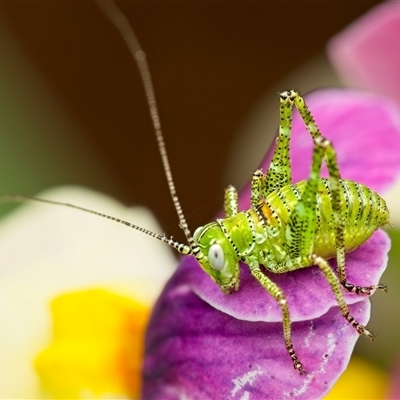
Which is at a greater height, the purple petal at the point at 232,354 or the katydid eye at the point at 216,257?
the katydid eye at the point at 216,257

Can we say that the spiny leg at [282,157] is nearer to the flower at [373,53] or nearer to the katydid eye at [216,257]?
the katydid eye at [216,257]

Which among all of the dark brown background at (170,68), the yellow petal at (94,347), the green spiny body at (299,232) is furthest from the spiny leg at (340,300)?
the dark brown background at (170,68)

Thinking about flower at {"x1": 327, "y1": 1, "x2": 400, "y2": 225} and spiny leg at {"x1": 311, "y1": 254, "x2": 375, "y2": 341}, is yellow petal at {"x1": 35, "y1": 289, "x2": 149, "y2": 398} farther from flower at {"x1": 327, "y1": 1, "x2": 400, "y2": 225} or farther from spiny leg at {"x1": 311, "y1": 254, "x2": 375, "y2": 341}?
flower at {"x1": 327, "y1": 1, "x2": 400, "y2": 225}

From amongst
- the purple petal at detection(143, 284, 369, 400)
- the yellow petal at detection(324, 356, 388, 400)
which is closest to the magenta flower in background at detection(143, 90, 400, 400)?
the purple petal at detection(143, 284, 369, 400)

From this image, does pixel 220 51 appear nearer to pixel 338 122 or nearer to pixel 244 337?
pixel 338 122

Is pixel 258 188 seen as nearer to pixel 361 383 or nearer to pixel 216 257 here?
pixel 216 257

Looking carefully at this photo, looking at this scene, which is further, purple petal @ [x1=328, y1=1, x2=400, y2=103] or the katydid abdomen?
purple petal @ [x1=328, y1=1, x2=400, y2=103]

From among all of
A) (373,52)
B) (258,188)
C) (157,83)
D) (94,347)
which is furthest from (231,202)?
(157,83)
